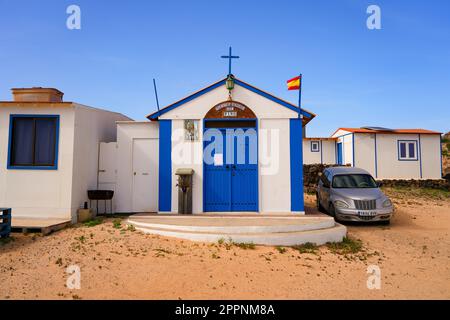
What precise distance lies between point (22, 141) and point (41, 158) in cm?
77

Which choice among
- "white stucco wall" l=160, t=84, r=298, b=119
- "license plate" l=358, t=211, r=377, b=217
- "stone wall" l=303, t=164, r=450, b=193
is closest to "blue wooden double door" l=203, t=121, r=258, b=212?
"white stucco wall" l=160, t=84, r=298, b=119

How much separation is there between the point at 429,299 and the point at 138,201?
786 centimetres

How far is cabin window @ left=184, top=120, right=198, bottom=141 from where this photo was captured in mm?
9039

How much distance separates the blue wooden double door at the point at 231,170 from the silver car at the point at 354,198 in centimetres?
297

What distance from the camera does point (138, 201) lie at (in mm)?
9492

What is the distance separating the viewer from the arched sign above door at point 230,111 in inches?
354

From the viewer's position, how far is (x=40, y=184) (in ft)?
27.3

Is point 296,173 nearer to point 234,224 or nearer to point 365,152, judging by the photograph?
point 234,224

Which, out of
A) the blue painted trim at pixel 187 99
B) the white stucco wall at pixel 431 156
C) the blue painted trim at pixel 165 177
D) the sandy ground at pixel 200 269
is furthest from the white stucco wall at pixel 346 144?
the blue painted trim at pixel 165 177

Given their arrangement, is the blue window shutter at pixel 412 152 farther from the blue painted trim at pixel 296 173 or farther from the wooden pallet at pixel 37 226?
the wooden pallet at pixel 37 226

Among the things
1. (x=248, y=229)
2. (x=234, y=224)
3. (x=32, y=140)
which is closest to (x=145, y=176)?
(x=32, y=140)

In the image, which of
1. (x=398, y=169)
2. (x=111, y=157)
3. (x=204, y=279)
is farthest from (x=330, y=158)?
(x=204, y=279)
